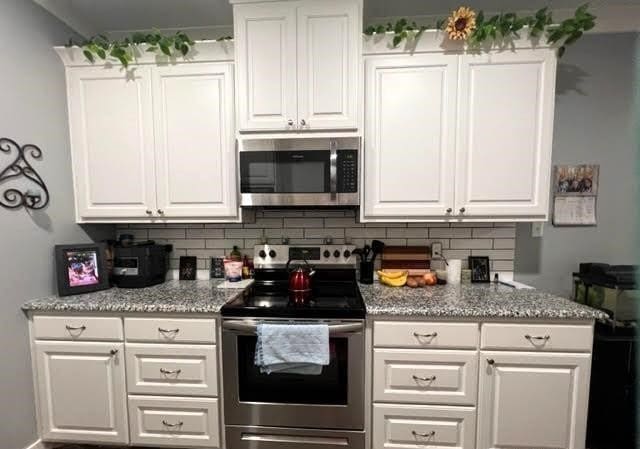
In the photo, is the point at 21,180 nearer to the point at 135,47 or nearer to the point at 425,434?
the point at 135,47

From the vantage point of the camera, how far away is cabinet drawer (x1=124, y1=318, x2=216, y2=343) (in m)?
1.59

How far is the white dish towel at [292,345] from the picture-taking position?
1.49 m

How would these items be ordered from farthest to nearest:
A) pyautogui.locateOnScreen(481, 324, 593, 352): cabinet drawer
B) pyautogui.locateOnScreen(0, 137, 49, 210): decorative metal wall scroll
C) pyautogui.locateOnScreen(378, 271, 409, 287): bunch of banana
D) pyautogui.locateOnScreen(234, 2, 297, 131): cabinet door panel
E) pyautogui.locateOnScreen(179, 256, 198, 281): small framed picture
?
pyautogui.locateOnScreen(179, 256, 198, 281): small framed picture
pyautogui.locateOnScreen(378, 271, 409, 287): bunch of banana
pyautogui.locateOnScreen(234, 2, 297, 131): cabinet door panel
pyautogui.locateOnScreen(0, 137, 49, 210): decorative metal wall scroll
pyautogui.locateOnScreen(481, 324, 593, 352): cabinet drawer

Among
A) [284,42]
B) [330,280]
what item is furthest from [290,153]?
[330,280]

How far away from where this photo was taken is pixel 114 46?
5.77ft

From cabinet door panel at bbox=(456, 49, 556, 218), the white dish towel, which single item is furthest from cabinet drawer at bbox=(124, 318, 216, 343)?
cabinet door panel at bbox=(456, 49, 556, 218)

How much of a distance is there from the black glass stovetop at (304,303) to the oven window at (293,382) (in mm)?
160

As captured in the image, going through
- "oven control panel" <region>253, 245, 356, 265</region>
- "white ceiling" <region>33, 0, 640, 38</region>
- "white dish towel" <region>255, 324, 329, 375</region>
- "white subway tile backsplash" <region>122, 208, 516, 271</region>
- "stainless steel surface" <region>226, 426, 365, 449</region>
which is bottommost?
"stainless steel surface" <region>226, 426, 365, 449</region>

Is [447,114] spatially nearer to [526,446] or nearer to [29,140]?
[526,446]

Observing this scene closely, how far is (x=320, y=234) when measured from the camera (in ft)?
7.10

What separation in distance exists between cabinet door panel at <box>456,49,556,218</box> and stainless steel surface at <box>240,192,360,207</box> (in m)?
0.67

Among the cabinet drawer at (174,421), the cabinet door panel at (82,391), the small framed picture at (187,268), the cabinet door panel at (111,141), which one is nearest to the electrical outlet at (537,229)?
the cabinet drawer at (174,421)

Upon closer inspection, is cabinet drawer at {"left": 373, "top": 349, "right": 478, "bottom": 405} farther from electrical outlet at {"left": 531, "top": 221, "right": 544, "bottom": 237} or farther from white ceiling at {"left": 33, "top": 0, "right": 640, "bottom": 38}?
white ceiling at {"left": 33, "top": 0, "right": 640, "bottom": 38}

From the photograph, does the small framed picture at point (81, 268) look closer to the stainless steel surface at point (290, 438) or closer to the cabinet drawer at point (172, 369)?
the cabinet drawer at point (172, 369)
